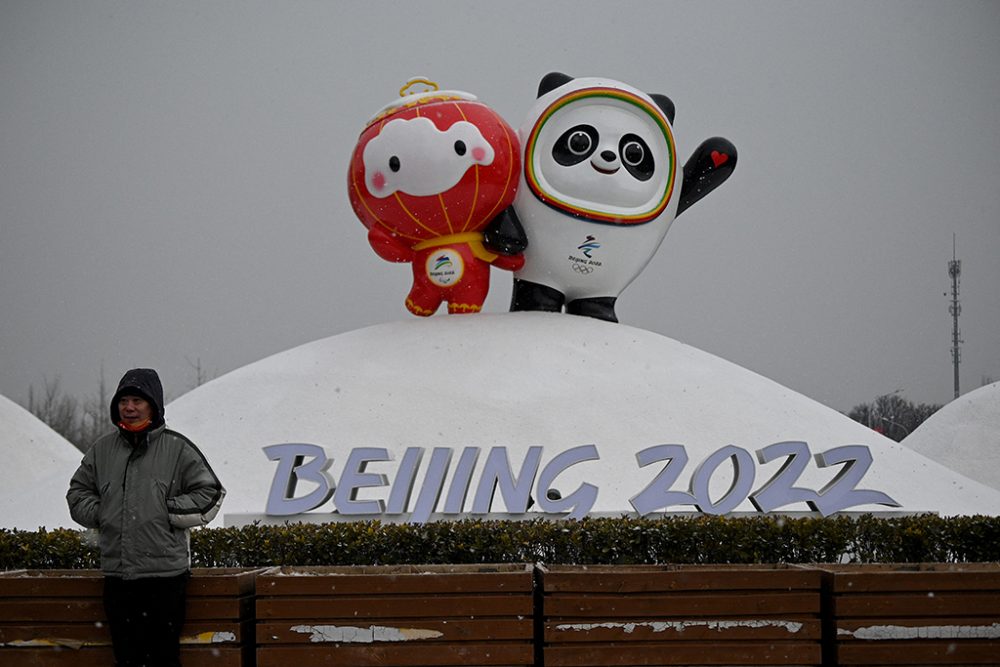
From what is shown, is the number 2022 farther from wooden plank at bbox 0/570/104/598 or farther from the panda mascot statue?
the panda mascot statue

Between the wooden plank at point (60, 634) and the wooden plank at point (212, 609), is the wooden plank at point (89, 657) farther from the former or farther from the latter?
the wooden plank at point (212, 609)

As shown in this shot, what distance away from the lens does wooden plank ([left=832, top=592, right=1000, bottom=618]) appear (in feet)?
18.1

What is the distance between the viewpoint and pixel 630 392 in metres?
13.7

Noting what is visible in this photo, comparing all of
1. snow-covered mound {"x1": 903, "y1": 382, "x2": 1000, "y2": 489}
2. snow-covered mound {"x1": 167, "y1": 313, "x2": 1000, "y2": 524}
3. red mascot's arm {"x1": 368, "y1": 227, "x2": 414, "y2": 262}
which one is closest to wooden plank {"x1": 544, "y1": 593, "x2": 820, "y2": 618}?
snow-covered mound {"x1": 167, "y1": 313, "x2": 1000, "y2": 524}

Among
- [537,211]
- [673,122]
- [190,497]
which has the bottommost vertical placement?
[190,497]

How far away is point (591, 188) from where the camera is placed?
14.9 meters

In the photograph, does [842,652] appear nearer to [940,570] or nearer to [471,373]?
[940,570]

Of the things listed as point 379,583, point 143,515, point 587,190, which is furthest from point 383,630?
point 587,190

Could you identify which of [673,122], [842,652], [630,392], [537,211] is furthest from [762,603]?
[673,122]

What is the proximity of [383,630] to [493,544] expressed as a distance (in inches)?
72.7

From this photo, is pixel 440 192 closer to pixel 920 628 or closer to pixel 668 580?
pixel 668 580

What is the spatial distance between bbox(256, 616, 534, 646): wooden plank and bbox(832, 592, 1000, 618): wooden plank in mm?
1943

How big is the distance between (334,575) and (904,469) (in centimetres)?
1009

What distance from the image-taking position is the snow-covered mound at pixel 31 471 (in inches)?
489
